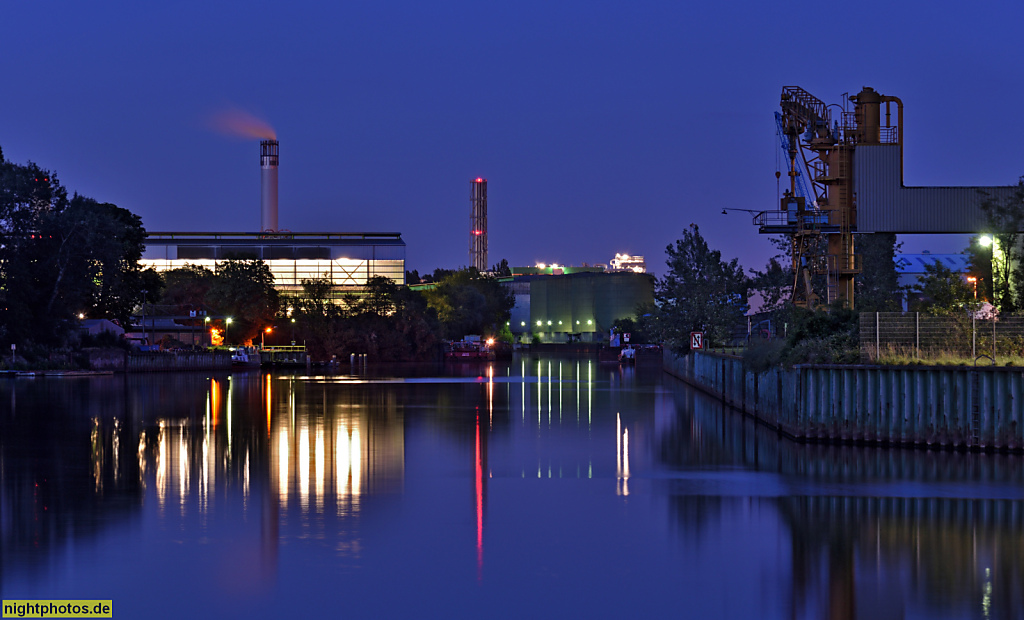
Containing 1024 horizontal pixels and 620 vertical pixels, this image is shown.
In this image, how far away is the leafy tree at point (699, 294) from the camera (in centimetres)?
7719

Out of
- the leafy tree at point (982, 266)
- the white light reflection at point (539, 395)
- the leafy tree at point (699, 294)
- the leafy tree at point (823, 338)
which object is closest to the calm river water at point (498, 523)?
the leafy tree at point (823, 338)

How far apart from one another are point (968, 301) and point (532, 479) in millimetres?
19963

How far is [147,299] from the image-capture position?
336 feet

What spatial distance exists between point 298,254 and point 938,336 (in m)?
145

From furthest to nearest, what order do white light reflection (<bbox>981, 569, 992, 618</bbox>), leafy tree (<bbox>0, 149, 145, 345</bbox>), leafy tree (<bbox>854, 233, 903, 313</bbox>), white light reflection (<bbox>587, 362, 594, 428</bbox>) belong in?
leafy tree (<bbox>0, 149, 145, 345</bbox>) → leafy tree (<bbox>854, 233, 903, 313</bbox>) → white light reflection (<bbox>587, 362, 594, 428</bbox>) → white light reflection (<bbox>981, 569, 992, 618</bbox>)

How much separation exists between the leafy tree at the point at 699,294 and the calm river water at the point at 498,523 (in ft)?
139

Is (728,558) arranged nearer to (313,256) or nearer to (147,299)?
(147,299)

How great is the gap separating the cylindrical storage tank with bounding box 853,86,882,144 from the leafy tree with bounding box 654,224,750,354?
24679 mm

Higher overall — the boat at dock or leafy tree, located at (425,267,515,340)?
leafy tree, located at (425,267,515,340)

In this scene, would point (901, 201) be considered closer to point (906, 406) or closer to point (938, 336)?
point (938, 336)

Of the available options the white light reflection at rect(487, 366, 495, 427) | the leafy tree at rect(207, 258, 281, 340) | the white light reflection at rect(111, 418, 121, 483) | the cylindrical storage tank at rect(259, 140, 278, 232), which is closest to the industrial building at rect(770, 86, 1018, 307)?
the white light reflection at rect(487, 366, 495, 427)

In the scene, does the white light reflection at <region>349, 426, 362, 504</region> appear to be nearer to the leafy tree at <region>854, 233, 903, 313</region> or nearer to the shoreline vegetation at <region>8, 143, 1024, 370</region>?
the shoreline vegetation at <region>8, 143, 1024, 370</region>

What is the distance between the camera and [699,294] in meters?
80.8

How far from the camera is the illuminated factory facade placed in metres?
169
